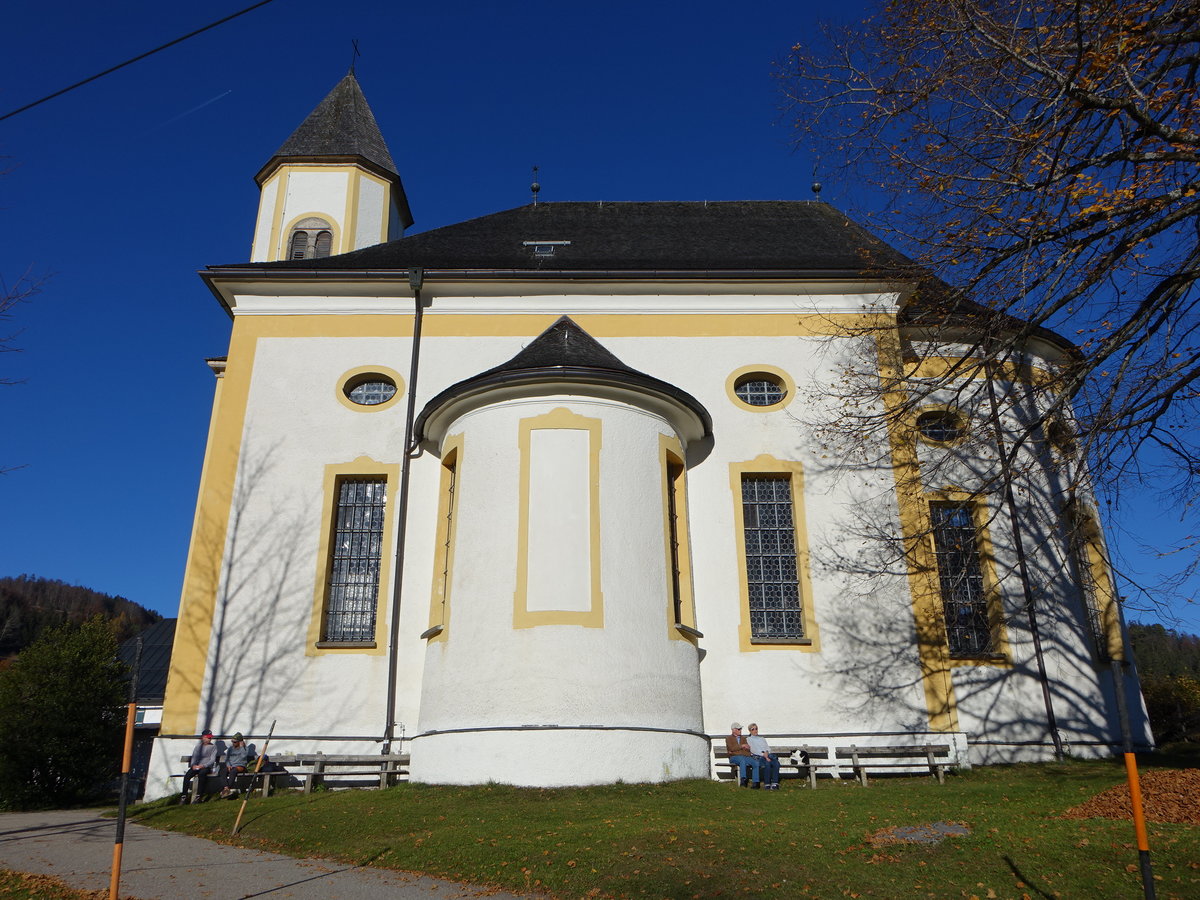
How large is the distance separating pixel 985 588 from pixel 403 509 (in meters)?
10.6

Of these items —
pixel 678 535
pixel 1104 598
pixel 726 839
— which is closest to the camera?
pixel 726 839

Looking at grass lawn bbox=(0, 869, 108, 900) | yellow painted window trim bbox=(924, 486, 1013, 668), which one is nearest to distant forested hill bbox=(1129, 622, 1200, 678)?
yellow painted window trim bbox=(924, 486, 1013, 668)

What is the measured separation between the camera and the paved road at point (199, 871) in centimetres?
697

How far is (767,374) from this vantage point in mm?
17000

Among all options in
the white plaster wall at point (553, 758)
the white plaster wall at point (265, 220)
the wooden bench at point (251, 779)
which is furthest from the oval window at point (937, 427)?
the white plaster wall at point (265, 220)

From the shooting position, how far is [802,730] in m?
14.4

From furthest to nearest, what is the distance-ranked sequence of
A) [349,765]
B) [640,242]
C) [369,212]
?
1. [369,212]
2. [640,242]
3. [349,765]

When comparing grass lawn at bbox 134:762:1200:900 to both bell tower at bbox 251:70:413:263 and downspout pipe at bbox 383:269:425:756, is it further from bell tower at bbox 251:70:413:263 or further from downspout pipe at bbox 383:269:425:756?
bell tower at bbox 251:70:413:263

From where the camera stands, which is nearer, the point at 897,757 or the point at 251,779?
the point at 251,779

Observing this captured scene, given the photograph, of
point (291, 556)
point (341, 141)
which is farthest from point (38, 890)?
point (341, 141)

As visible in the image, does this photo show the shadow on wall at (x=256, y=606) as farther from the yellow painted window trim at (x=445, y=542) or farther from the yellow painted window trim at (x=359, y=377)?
the yellow painted window trim at (x=445, y=542)

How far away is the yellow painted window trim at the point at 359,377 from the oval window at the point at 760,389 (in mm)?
6412

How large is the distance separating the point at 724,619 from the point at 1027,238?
26.5ft

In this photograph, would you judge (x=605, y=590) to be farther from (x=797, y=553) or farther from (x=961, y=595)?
(x=961, y=595)
